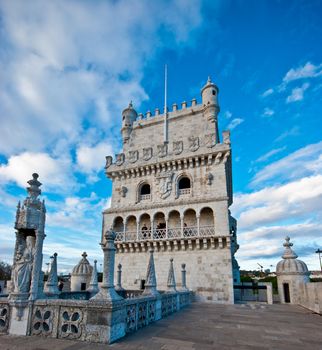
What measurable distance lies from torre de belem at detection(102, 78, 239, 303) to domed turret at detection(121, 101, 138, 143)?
193mm

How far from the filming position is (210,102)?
26.8 metres

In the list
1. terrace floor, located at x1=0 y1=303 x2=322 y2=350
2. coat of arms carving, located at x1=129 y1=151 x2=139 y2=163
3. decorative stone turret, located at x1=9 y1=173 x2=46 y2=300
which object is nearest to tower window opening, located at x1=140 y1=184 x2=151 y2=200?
coat of arms carving, located at x1=129 y1=151 x2=139 y2=163

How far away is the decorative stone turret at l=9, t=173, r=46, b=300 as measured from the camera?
7.84m

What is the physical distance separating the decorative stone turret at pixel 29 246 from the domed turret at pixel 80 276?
16264mm

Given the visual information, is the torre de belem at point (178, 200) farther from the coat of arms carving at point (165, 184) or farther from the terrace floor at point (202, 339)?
the terrace floor at point (202, 339)

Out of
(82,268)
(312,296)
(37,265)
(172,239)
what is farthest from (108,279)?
(82,268)

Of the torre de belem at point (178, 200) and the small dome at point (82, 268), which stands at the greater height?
the torre de belem at point (178, 200)

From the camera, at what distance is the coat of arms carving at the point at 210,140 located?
79.0 ft

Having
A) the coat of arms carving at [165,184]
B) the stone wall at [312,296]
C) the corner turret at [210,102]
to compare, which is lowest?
the stone wall at [312,296]

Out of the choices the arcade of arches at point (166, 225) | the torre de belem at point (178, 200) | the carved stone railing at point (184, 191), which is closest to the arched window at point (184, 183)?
the torre de belem at point (178, 200)

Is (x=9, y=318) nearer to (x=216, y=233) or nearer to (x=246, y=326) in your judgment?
(x=246, y=326)

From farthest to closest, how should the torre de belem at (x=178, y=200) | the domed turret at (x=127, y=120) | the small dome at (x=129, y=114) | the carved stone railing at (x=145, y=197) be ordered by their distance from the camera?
the small dome at (x=129, y=114), the domed turret at (x=127, y=120), the carved stone railing at (x=145, y=197), the torre de belem at (x=178, y=200)

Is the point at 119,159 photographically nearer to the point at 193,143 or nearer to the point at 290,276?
the point at 193,143

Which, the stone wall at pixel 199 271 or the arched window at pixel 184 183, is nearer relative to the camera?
the stone wall at pixel 199 271
